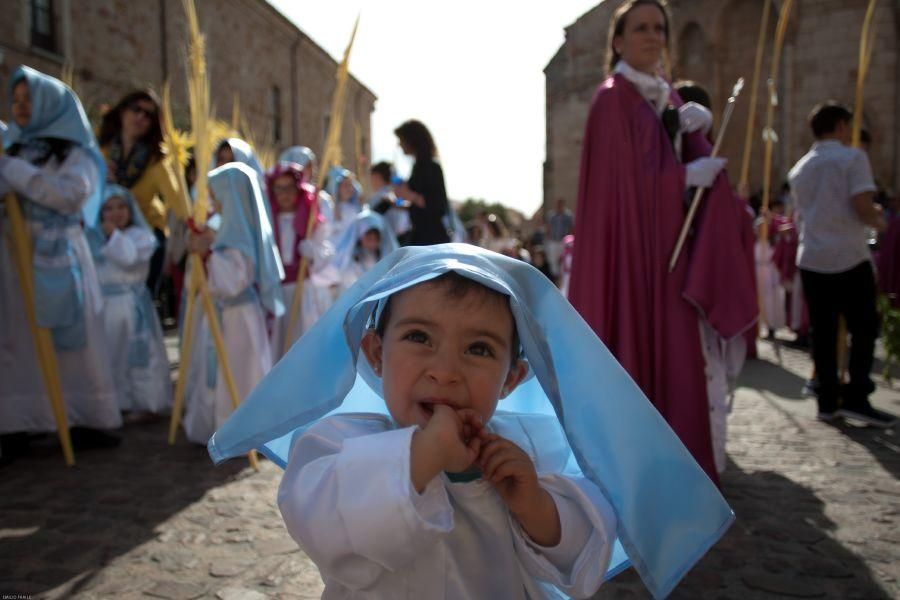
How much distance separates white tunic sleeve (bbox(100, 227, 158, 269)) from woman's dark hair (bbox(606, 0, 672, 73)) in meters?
3.45

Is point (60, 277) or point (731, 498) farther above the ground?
point (60, 277)

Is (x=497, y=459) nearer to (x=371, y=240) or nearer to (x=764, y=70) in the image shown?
(x=371, y=240)

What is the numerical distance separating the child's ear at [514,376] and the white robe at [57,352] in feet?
11.5

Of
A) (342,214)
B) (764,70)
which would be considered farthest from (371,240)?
(764,70)

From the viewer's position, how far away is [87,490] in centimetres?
386

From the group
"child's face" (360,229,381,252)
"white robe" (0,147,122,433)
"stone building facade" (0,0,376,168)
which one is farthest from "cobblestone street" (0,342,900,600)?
"stone building facade" (0,0,376,168)

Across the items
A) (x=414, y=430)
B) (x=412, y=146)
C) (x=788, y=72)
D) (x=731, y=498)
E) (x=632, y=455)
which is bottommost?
(x=731, y=498)

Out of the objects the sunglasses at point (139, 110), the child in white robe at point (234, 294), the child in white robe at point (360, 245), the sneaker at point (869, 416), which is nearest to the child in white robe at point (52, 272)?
the child in white robe at point (234, 294)

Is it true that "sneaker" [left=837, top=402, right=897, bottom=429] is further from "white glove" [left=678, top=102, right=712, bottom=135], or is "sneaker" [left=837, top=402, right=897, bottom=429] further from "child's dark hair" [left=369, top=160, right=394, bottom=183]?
"child's dark hair" [left=369, top=160, right=394, bottom=183]

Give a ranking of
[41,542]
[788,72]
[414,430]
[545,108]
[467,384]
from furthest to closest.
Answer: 1. [545,108]
2. [788,72]
3. [41,542]
4. [467,384]
5. [414,430]

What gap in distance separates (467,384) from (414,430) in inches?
6.9

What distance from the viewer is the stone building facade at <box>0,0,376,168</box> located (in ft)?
47.0

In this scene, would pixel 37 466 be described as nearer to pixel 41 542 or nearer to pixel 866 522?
pixel 41 542

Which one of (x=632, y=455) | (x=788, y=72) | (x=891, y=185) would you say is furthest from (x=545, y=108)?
(x=632, y=455)
